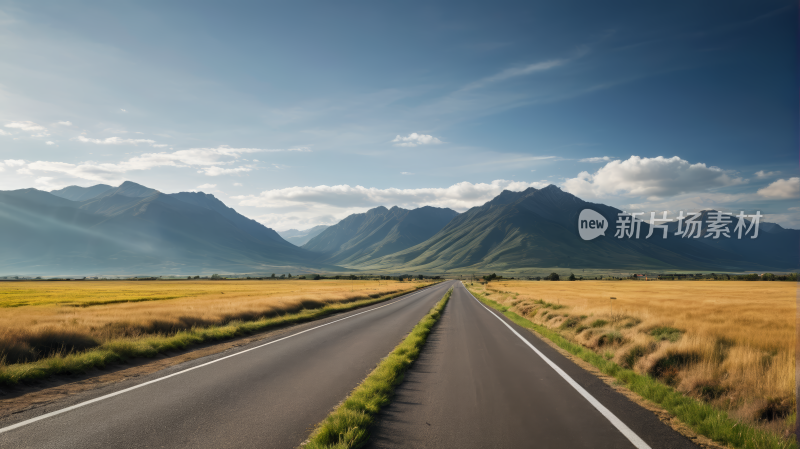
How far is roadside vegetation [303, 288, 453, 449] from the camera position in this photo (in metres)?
5.35

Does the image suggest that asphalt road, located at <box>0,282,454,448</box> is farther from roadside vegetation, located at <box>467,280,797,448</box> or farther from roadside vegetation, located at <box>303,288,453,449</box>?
roadside vegetation, located at <box>467,280,797,448</box>

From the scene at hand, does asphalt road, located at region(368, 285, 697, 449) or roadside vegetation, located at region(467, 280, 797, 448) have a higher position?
roadside vegetation, located at region(467, 280, 797, 448)

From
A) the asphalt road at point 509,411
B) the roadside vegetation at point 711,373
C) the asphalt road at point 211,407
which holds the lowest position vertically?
the asphalt road at point 211,407

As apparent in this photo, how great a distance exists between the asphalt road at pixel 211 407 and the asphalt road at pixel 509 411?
1545mm

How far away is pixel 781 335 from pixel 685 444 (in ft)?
35.9

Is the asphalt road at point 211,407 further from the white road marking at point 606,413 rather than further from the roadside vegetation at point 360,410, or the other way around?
the white road marking at point 606,413

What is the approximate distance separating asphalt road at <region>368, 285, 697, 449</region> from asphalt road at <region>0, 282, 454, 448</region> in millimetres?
1545

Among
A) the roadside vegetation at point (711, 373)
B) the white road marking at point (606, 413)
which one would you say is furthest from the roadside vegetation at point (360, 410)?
the roadside vegetation at point (711, 373)

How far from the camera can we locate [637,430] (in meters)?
5.98

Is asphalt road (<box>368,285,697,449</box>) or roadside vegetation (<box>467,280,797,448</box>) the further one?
roadside vegetation (<box>467,280,797,448</box>)

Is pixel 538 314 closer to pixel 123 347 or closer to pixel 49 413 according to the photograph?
pixel 123 347

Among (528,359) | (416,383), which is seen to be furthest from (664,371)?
(416,383)

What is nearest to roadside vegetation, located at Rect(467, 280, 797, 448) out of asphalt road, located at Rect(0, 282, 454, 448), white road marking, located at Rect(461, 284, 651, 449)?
white road marking, located at Rect(461, 284, 651, 449)

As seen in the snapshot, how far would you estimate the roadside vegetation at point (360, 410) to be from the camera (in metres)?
5.35
